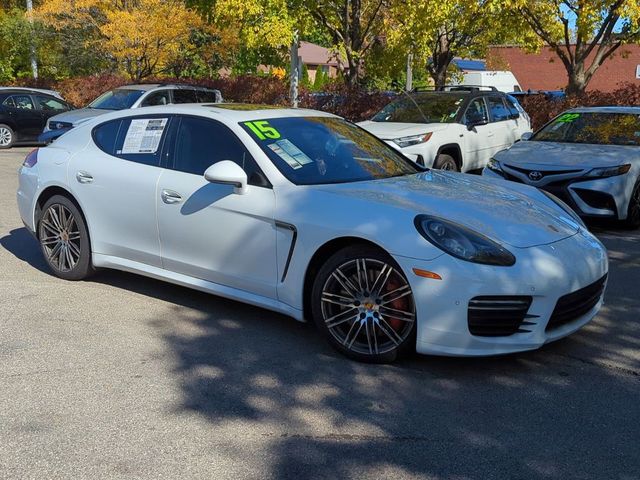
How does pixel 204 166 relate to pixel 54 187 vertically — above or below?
above

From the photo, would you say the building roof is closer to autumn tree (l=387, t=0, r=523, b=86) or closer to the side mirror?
autumn tree (l=387, t=0, r=523, b=86)

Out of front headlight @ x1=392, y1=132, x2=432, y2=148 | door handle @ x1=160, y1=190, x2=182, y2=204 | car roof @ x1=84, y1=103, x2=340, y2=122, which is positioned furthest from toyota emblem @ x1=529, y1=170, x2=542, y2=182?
door handle @ x1=160, y1=190, x2=182, y2=204

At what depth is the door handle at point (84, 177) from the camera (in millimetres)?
5707

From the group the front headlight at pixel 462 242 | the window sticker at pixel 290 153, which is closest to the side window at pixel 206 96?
the window sticker at pixel 290 153

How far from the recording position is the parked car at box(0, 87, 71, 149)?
59.5 feet

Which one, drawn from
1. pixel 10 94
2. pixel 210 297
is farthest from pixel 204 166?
pixel 10 94

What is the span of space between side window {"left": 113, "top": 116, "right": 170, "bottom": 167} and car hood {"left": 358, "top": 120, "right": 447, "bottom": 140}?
509cm

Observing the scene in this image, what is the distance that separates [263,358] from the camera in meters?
4.50

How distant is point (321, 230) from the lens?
443 centimetres

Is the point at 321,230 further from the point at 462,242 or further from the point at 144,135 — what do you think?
the point at 144,135

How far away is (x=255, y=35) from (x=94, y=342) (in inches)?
415

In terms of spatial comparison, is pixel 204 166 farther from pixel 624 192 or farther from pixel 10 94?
pixel 10 94

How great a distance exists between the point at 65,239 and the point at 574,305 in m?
4.05

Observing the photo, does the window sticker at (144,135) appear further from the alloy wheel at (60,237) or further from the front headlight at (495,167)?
the front headlight at (495,167)
